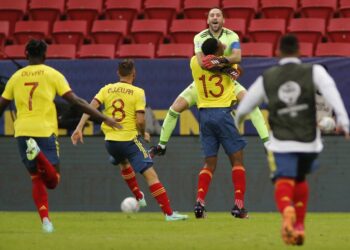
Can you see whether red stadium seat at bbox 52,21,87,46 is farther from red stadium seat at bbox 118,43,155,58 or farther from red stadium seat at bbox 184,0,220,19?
red stadium seat at bbox 184,0,220,19

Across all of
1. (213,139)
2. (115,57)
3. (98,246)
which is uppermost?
(115,57)

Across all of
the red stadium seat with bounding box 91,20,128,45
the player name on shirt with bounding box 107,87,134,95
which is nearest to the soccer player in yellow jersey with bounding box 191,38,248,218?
the player name on shirt with bounding box 107,87,134,95

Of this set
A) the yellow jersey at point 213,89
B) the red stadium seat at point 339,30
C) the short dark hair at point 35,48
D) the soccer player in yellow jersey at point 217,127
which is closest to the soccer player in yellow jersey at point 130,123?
the soccer player in yellow jersey at point 217,127

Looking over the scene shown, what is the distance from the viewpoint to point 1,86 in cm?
1878

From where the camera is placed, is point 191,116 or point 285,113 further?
point 191,116

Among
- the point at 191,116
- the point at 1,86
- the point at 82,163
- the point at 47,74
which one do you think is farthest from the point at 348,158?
the point at 47,74

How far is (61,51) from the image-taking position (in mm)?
20781

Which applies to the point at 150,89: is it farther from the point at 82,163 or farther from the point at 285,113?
the point at 285,113

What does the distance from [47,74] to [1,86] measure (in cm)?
702

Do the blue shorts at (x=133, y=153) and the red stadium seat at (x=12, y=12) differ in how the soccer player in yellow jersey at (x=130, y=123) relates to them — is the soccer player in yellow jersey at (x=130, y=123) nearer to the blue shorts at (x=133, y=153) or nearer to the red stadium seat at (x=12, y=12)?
the blue shorts at (x=133, y=153)

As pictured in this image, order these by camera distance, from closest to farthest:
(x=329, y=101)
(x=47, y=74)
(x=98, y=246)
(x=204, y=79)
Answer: (x=329, y=101) → (x=98, y=246) → (x=47, y=74) → (x=204, y=79)

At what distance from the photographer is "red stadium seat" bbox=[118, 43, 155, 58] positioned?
67.2 feet

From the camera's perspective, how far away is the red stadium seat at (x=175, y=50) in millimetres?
20109

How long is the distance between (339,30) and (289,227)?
1125 centimetres
